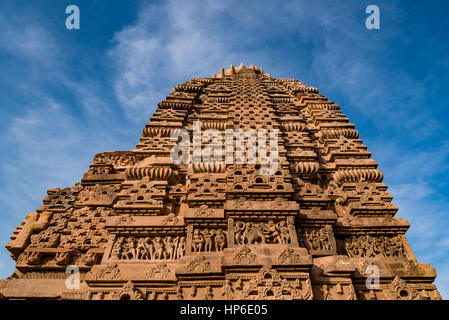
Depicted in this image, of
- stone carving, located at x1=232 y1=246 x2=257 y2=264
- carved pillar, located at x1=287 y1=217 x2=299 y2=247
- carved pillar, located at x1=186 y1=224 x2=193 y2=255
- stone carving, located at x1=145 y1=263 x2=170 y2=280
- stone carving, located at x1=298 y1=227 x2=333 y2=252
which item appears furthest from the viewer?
stone carving, located at x1=298 y1=227 x2=333 y2=252

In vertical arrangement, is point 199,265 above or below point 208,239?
below

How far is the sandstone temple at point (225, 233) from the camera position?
445cm

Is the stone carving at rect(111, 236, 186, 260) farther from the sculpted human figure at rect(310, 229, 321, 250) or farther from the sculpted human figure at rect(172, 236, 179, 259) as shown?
the sculpted human figure at rect(310, 229, 321, 250)

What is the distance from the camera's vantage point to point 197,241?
4984 millimetres

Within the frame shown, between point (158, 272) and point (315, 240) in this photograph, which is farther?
point (315, 240)

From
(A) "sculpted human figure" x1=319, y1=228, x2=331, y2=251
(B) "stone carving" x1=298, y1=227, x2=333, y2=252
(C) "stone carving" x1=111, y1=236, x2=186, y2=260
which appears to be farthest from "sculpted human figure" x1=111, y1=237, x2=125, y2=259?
(A) "sculpted human figure" x1=319, y1=228, x2=331, y2=251

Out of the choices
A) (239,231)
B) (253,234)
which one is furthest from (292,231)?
(239,231)

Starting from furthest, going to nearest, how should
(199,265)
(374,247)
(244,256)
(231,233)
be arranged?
1. (374,247)
2. (231,233)
3. (199,265)
4. (244,256)

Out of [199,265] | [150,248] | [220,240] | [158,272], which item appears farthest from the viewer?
[150,248]

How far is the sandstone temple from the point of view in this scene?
175 inches

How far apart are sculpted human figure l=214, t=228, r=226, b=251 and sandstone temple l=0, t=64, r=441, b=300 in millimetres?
16

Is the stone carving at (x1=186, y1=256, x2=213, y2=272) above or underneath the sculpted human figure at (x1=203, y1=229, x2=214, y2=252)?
underneath

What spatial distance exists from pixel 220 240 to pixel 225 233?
0.19 metres

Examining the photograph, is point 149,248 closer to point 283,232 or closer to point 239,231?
point 239,231
